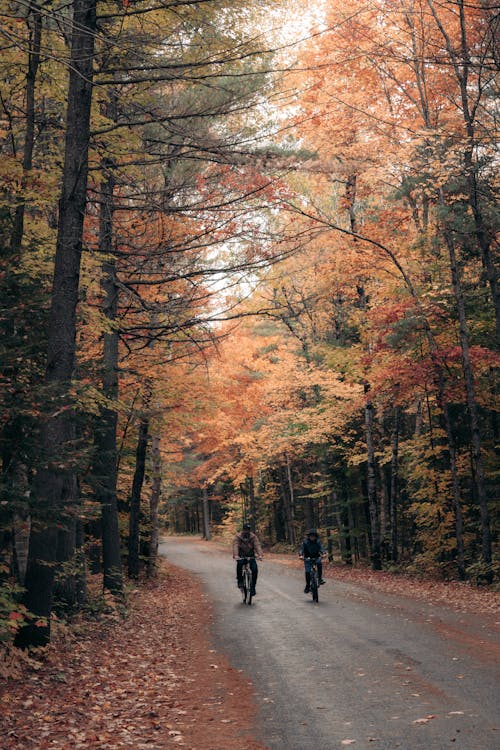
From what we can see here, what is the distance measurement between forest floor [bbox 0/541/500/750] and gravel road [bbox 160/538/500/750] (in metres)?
0.34

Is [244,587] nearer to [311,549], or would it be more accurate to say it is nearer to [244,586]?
[244,586]

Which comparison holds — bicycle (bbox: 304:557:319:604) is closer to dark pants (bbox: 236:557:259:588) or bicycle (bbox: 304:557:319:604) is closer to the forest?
dark pants (bbox: 236:557:259:588)

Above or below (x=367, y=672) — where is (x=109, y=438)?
above

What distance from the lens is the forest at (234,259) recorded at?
8.81 metres

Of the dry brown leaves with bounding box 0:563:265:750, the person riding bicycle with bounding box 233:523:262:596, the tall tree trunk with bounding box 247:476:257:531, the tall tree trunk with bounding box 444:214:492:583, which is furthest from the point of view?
the tall tree trunk with bounding box 247:476:257:531

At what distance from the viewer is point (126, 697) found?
721 centimetres

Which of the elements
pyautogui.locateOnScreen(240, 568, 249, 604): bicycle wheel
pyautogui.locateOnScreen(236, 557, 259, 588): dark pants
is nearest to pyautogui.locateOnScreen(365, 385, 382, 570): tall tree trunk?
pyautogui.locateOnScreen(236, 557, 259, 588): dark pants

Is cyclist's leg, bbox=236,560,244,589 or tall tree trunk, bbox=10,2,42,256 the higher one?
tall tree trunk, bbox=10,2,42,256

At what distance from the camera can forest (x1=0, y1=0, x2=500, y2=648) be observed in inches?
347

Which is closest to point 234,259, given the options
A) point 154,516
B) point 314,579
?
point 314,579

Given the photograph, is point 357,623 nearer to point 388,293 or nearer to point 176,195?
point 176,195

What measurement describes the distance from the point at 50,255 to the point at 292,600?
975 cm

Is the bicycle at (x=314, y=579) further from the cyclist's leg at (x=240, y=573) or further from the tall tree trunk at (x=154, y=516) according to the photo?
the tall tree trunk at (x=154, y=516)

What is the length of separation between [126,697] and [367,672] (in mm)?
2787
